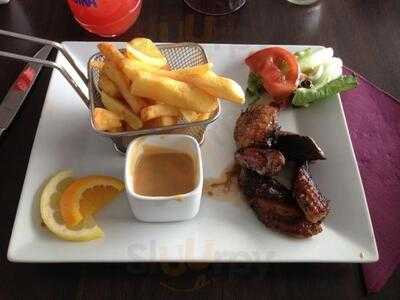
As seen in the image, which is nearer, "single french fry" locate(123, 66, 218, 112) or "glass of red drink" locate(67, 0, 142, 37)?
"single french fry" locate(123, 66, 218, 112)

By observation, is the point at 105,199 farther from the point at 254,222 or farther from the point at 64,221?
the point at 254,222

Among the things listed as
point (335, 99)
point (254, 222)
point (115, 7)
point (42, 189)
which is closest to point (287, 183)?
point (254, 222)

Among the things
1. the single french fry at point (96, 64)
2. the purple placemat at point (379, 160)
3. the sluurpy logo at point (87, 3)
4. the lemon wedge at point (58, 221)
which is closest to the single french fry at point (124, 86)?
the single french fry at point (96, 64)

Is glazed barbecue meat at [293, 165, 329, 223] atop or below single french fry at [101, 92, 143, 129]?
below

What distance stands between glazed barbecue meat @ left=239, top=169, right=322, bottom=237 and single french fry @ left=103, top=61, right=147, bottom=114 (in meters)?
0.31

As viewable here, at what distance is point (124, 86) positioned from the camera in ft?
3.21

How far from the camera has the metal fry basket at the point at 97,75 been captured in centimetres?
98

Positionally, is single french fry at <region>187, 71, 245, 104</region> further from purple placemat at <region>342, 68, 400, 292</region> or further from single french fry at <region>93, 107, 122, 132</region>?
purple placemat at <region>342, 68, 400, 292</region>

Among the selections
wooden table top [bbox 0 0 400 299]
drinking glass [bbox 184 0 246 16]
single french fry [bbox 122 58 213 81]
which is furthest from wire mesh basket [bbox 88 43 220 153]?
drinking glass [bbox 184 0 246 16]

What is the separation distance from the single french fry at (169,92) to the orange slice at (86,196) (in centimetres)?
22

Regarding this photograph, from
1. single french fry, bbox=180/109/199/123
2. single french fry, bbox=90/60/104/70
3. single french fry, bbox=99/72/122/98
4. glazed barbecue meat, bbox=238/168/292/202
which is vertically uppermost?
single french fry, bbox=99/72/122/98

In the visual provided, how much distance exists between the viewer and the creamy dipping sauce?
0.93 meters

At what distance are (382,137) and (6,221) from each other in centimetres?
97

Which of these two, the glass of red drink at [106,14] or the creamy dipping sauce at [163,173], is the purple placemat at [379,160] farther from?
the glass of red drink at [106,14]
